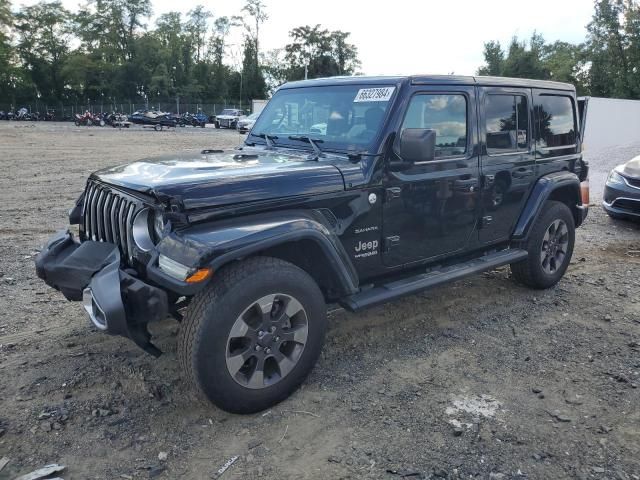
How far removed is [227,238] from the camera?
2.87 meters

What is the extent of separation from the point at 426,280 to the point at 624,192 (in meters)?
5.58

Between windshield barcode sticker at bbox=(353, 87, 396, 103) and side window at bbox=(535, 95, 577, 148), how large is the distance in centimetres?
192

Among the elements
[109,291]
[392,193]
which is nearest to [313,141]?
[392,193]

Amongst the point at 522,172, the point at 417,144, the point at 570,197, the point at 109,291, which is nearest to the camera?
the point at 109,291

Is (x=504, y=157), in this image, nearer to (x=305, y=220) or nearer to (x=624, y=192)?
(x=305, y=220)

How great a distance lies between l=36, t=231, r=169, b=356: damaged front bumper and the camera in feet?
9.20

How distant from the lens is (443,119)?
4.11 m

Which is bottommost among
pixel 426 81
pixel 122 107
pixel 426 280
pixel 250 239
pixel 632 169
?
pixel 426 280

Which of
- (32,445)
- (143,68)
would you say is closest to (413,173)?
(32,445)

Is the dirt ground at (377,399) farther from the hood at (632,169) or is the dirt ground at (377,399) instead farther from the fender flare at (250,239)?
the hood at (632,169)

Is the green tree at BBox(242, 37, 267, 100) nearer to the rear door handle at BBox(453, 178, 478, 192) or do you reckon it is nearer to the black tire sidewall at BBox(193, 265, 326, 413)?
the rear door handle at BBox(453, 178, 478, 192)

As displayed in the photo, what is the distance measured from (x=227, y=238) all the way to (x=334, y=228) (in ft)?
2.81

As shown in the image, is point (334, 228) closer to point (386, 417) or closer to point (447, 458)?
point (386, 417)

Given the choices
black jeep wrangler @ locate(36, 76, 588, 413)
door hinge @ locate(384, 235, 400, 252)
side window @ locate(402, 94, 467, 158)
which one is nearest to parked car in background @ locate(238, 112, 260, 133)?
black jeep wrangler @ locate(36, 76, 588, 413)
